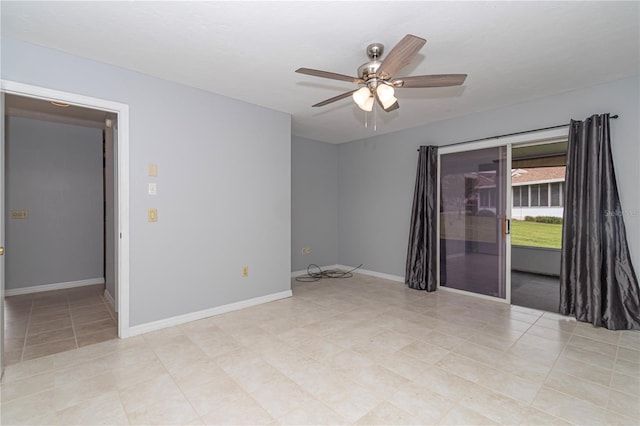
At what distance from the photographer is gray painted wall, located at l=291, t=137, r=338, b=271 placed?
18.1 feet

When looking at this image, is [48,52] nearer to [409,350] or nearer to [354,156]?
[409,350]

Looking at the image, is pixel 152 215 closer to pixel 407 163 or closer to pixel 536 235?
pixel 407 163

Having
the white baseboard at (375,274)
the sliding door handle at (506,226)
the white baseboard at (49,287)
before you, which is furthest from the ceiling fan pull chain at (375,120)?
the white baseboard at (49,287)

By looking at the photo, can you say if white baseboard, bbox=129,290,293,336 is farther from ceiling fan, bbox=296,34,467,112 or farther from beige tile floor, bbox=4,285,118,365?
ceiling fan, bbox=296,34,467,112

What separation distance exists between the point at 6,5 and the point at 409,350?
3.91m

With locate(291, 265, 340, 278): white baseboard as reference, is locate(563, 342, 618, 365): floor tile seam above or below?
below

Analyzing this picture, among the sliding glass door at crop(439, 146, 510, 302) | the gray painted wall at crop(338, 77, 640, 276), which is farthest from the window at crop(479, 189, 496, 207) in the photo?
the gray painted wall at crop(338, 77, 640, 276)

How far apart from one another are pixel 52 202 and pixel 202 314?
3.42 meters

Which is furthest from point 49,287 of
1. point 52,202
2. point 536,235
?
point 536,235

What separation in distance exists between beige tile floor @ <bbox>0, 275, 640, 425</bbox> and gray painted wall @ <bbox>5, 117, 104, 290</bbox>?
9.48 ft

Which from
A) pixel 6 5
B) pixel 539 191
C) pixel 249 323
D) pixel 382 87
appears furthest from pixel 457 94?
pixel 539 191

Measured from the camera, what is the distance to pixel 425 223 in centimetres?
456

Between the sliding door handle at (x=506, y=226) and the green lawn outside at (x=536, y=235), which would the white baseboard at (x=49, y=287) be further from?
the green lawn outside at (x=536, y=235)

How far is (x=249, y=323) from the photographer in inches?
127
